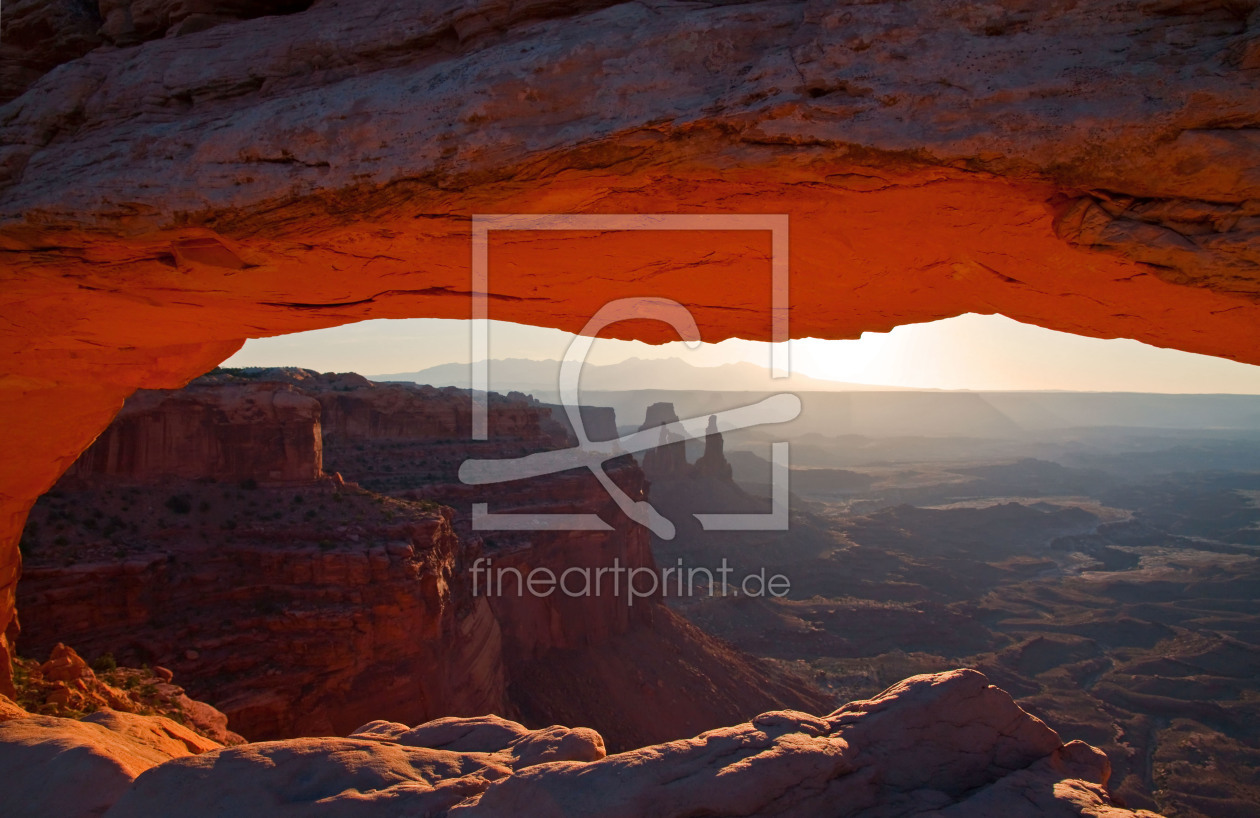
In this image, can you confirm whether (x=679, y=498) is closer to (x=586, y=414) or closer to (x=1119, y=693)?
(x=586, y=414)

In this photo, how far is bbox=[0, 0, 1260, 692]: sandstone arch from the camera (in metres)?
3.13

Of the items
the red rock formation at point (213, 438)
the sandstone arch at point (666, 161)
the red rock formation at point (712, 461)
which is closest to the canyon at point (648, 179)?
the sandstone arch at point (666, 161)

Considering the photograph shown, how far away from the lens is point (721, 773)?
3482 millimetres

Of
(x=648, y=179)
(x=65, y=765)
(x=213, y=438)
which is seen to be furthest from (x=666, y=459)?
(x=648, y=179)

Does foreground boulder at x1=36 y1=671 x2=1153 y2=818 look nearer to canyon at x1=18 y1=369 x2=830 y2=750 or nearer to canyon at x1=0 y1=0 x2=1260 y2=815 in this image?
canyon at x1=0 y1=0 x2=1260 y2=815

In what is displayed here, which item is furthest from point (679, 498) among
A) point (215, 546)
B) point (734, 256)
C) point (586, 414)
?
point (734, 256)

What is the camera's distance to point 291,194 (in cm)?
411

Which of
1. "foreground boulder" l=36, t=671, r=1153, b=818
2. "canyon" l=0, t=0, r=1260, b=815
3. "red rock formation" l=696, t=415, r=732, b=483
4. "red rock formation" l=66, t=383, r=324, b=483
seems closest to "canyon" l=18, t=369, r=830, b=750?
"red rock formation" l=66, t=383, r=324, b=483

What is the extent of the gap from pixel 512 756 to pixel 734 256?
3297mm

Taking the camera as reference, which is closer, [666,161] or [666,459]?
[666,161]

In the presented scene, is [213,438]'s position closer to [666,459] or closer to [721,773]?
[721,773]

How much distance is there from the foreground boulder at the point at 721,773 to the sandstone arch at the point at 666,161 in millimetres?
2505

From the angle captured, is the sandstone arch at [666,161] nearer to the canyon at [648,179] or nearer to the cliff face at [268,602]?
the canyon at [648,179]

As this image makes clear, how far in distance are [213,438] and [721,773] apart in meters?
16.3
